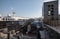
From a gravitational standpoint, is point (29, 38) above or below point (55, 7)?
below

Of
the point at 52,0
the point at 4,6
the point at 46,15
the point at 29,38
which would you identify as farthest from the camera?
the point at 46,15

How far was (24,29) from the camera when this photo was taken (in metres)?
3.12

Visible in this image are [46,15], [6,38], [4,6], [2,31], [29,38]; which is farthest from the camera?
[46,15]

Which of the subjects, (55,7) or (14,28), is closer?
(14,28)

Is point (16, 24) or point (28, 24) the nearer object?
point (16, 24)

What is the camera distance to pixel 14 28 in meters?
2.86

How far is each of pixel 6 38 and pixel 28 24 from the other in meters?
1.07

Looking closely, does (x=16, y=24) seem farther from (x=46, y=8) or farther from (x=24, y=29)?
(x=46, y=8)

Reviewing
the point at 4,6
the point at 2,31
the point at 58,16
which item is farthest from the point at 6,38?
the point at 58,16

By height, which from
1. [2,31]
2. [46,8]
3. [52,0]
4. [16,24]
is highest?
[52,0]

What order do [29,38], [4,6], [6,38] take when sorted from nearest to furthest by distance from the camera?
[6,38] → [29,38] → [4,6]

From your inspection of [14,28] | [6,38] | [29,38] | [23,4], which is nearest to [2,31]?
[14,28]

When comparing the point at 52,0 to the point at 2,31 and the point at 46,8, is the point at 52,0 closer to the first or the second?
A: the point at 46,8

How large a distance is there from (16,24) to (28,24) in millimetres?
450
